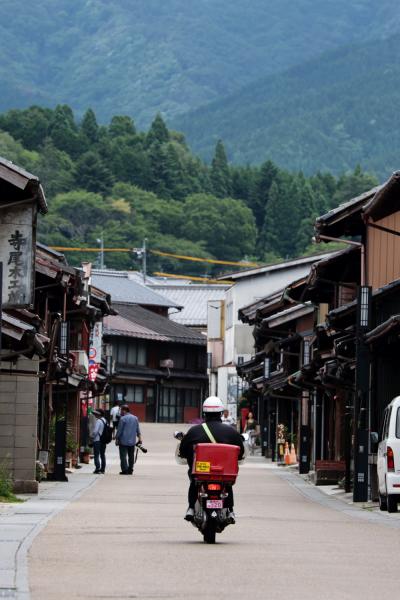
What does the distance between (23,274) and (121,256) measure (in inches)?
5188

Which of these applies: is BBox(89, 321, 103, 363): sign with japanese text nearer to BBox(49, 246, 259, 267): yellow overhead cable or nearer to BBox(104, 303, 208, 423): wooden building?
BBox(104, 303, 208, 423): wooden building

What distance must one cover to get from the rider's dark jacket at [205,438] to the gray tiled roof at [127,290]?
8131cm

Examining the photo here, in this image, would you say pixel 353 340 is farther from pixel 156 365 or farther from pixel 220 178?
pixel 220 178

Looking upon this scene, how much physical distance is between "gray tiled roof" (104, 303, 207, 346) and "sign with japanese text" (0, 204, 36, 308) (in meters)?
66.8

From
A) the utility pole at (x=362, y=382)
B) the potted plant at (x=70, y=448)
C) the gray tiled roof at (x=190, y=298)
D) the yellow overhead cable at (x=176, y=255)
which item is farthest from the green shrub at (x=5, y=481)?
the yellow overhead cable at (x=176, y=255)

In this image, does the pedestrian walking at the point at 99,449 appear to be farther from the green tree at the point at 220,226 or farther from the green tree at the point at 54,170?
the green tree at the point at 220,226

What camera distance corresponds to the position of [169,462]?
48000 millimetres

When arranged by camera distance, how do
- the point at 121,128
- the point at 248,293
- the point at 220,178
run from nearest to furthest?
1. the point at 248,293
2. the point at 220,178
3. the point at 121,128

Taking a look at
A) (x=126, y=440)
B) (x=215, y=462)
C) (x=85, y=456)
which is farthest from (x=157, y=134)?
(x=215, y=462)

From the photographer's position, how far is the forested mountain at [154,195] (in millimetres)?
158375

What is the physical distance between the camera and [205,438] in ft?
57.7

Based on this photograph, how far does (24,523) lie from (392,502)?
651 centimetres

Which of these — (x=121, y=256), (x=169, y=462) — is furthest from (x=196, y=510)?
(x=121, y=256)

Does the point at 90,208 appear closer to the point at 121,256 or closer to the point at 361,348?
the point at 121,256
